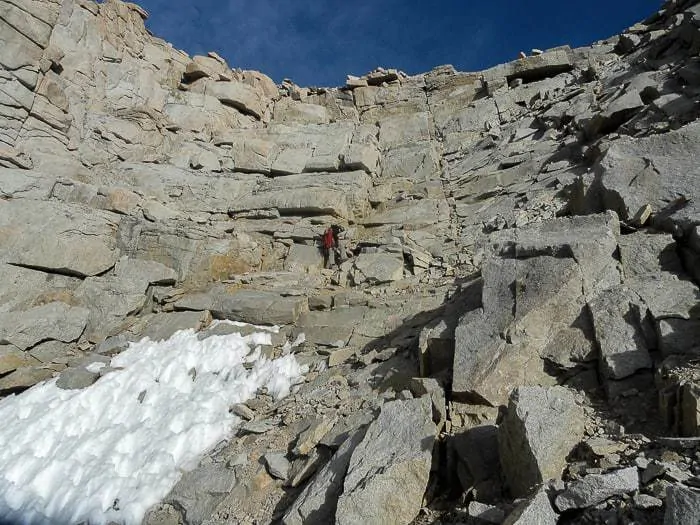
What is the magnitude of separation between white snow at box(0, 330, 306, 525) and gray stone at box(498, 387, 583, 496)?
674 cm

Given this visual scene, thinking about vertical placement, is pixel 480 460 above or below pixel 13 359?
above

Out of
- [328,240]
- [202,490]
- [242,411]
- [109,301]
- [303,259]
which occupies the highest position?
[328,240]

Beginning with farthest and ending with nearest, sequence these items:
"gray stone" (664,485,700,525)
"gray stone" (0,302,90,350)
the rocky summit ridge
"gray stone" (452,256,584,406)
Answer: "gray stone" (0,302,90,350) < "gray stone" (452,256,584,406) < the rocky summit ridge < "gray stone" (664,485,700,525)

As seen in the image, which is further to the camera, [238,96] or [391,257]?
[238,96]

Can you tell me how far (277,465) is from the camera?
7.20 m

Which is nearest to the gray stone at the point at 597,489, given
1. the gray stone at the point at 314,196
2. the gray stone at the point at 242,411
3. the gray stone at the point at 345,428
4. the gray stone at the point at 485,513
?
the gray stone at the point at 485,513

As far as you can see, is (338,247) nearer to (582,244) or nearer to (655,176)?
(655,176)

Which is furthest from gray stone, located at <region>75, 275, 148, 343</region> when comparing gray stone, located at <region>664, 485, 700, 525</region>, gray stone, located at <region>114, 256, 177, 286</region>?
gray stone, located at <region>664, 485, 700, 525</region>

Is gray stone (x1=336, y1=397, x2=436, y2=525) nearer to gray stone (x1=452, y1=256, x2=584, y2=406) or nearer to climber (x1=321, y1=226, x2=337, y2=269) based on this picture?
gray stone (x1=452, y1=256, x2=584, y2=406)

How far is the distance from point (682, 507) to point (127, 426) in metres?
10.9

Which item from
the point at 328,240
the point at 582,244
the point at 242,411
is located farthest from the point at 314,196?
the point at 582,244

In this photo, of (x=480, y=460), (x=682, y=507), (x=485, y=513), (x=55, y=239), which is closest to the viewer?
(x=682, y=507)

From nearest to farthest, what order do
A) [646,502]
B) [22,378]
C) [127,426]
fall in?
1. [646,502]
2. [127,426]
3. [22,378]

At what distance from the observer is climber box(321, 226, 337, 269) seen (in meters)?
17.9
